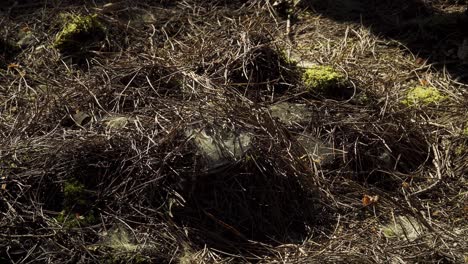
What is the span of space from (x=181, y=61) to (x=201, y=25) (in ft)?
2.11

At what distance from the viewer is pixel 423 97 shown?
13.7ft

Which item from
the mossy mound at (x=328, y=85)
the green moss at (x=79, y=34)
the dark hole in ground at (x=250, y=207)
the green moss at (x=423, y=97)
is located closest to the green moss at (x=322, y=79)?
the mossy mound at (x=328, y=85)

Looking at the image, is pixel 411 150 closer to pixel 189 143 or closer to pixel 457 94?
pixel 457 94

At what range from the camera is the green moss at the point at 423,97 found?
13.6ft

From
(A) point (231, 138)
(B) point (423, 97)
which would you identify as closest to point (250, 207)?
(A) point (231, 138)

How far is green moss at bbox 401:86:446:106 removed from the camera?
163 inches

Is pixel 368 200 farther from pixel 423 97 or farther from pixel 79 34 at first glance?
pixel 79 34

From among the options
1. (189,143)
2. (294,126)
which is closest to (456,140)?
(294,126)

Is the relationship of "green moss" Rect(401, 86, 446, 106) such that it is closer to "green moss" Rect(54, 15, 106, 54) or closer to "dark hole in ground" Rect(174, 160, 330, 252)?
"dark hole in ground" Rect(174, 160, 330, 252)

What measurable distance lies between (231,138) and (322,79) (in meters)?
0.90

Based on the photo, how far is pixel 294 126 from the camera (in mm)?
3830

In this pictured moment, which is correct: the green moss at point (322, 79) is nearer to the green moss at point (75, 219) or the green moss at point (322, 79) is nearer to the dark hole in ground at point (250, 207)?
the dark hole in ground at point (250, 207)

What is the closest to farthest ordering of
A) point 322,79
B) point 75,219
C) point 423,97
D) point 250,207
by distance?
point 75,219 → point 250,207 → point 322,79 → point 423,97

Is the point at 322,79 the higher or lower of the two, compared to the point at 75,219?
higher
